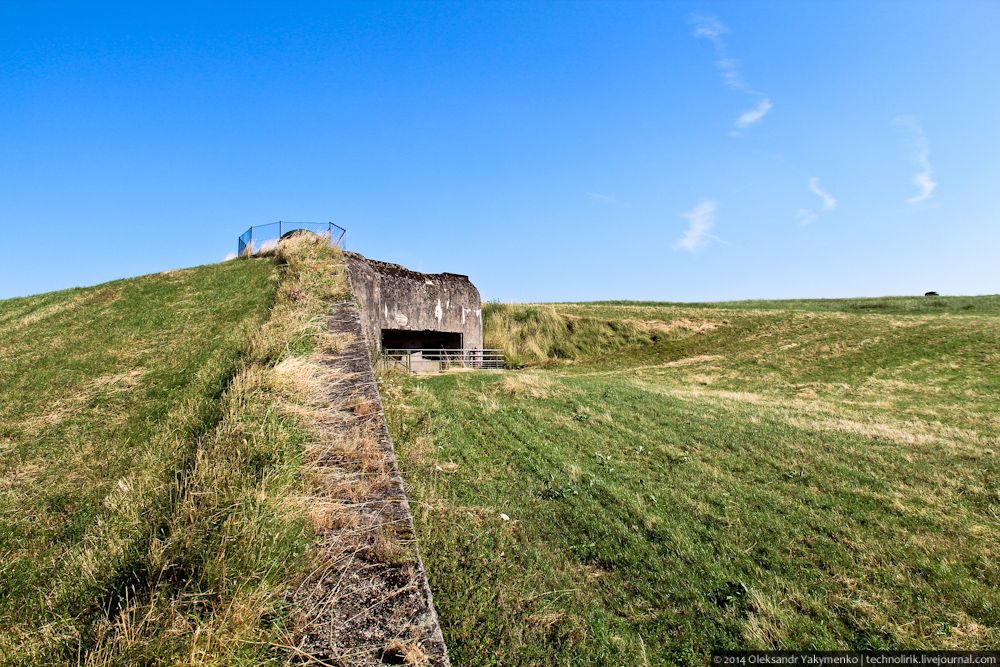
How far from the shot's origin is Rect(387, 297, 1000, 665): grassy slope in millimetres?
4758

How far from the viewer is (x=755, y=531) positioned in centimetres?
648

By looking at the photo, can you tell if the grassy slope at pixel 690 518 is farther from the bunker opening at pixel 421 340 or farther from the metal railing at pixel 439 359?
the bunker opening at pixel 421 340

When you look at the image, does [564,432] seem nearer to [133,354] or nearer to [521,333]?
[133,354]

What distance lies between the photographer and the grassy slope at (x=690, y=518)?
15.6ft

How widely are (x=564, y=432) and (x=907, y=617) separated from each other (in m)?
6.18

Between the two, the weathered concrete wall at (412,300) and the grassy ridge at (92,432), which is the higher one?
the weathered concrete wall at (412,300)

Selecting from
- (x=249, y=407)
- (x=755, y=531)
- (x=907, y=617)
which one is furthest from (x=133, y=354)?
(x=907, y=617)

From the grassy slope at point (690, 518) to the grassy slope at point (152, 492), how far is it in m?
2.13

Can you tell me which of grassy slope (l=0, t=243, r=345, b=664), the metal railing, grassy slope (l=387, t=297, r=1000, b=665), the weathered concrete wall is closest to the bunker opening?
the weathered concrete wall

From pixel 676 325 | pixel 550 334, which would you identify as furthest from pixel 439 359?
pixel 676 325

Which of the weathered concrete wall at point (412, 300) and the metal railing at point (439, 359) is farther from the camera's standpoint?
the metal railing at point (439, 359)

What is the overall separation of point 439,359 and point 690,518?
1385cm

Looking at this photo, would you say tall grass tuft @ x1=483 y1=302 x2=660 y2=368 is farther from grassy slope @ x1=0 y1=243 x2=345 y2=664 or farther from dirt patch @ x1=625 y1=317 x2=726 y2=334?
grassy slope @ x1=0 y1=243 x2=345 y2=664

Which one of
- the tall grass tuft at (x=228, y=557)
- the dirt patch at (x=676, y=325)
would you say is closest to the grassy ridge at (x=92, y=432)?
the tall grass tuft at (x=228, y=557)
